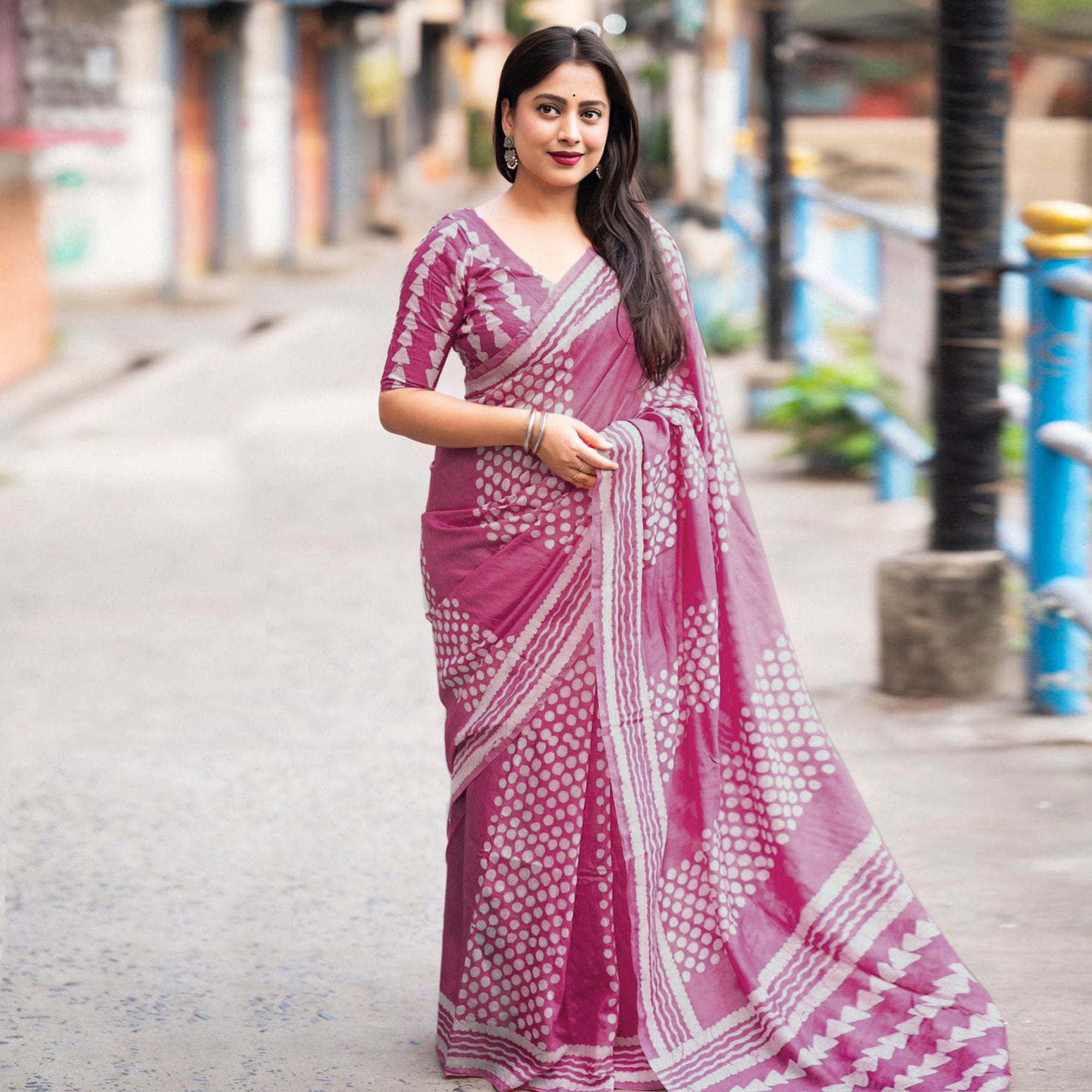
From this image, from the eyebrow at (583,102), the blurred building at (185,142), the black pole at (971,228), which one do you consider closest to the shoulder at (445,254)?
the eyebrow at (583,102)

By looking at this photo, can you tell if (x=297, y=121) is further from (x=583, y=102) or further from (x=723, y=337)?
(x=583, y=102)

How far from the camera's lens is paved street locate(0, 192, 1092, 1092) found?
3.32 metres

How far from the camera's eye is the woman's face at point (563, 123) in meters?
2.88

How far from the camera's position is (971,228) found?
4.95 m

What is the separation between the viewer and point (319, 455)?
941 centimetres

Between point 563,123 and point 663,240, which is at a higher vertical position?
point 563,123

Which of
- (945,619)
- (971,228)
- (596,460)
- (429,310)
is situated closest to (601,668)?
(596,460)

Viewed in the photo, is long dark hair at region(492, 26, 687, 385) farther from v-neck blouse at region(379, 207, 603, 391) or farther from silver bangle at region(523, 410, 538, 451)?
silver bangle at region(523, 410, 538, 451)

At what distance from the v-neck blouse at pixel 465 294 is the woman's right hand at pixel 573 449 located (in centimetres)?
16

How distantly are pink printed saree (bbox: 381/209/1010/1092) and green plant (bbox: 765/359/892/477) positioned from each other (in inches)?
219

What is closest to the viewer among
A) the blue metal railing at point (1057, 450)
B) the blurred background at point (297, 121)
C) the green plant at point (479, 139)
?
the blue metal railing at point (1057, 450)

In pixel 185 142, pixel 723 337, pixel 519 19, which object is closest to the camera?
pixel 723 337

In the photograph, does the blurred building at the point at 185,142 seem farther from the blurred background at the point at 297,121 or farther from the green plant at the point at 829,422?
the green plant at the point at 829,422

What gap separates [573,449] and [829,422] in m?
5.99
